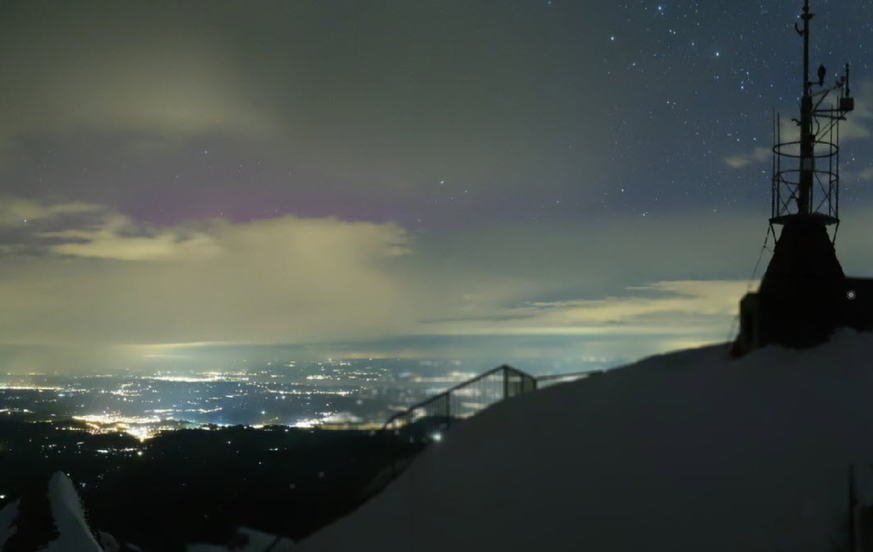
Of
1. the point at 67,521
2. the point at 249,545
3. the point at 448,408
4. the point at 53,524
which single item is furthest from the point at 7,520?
the point at 448,408

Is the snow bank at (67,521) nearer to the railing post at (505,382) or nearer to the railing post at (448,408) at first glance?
the railing post at (448,408)

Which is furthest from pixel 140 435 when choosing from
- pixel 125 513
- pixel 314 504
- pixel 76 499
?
pixel 314 504

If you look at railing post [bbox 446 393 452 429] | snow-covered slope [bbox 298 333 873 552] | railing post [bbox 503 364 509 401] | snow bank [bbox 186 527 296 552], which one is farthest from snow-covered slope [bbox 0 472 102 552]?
railing post [bbox 503 364 509 401]

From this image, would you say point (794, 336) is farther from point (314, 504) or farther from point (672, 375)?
point (314, 504)

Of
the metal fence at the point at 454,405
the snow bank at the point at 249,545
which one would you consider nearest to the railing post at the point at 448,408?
the metal fence at the point at 454,405

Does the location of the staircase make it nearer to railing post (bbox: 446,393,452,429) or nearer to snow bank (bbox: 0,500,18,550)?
railing post (bbox: 446,393,452,429)

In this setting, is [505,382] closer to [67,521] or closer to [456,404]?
[456,404]
